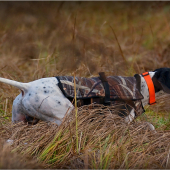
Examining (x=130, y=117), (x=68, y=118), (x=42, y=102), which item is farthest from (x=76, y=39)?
(x=130, y=117)

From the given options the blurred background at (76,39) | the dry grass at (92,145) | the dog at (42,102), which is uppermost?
the blurred background at (76,39)

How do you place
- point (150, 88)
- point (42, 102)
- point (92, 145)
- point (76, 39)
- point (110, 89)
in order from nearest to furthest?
point (76, 39) < point (92, 145) < point (42, 102) < point (110, 89) < point (150, 88)

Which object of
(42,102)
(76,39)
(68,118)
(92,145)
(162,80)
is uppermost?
(76,39)

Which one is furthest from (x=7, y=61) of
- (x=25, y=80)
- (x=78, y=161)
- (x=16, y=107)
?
(x=78, y=161)

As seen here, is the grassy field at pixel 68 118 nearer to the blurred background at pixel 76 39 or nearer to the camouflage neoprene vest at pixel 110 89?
the blurred background at pixel 76 39

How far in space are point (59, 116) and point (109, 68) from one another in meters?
1.46

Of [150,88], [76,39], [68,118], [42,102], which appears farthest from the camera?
[150,88]

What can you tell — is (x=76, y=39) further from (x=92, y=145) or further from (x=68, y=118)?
(x=68, y=118)

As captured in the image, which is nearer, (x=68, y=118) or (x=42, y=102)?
(x=68, y=118)

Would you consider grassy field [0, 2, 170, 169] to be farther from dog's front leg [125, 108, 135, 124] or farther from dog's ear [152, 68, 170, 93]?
dog's ear [152, 68, 170, 93]

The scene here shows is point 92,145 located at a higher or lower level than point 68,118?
lower

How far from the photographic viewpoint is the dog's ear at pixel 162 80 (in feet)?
9.36

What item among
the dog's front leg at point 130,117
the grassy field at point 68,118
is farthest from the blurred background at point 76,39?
Answer: the dog's front leg at point 130,117

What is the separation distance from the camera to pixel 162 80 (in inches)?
114
